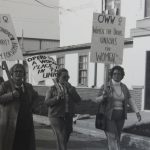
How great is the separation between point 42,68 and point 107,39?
2.22 metres

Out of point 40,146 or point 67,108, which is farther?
point 40,146

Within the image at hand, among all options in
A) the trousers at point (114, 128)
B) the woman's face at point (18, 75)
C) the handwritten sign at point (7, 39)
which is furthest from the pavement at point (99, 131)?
the woman's face at point (18, 75)

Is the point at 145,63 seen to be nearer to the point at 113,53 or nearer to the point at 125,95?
the point at 113,53

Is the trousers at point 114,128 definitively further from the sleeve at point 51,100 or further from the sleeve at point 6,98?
the sleeve at point 6,98

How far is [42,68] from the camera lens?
10.6m

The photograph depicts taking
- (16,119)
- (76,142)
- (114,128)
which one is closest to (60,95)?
(114,128)

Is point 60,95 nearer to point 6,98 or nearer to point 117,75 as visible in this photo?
point 117,75

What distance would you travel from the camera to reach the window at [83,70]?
77.5 feet

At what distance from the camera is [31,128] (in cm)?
635

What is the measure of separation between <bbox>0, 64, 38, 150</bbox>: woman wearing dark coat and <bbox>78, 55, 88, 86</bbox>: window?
56.3 feet

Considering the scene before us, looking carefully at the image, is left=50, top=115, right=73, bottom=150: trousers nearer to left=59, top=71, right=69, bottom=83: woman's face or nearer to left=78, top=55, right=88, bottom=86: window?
left=59, top=71, right=69, bottom=83: woman's face

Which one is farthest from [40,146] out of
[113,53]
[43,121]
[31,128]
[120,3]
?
[120,3]

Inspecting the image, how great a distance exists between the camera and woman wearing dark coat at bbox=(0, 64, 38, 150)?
6.27 metres

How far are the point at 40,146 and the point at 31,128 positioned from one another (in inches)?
173
